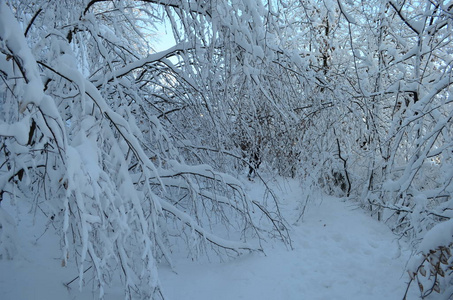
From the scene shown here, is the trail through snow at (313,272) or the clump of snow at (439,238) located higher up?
the clump of snow at (439,238)

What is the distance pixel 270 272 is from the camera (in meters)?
4.39

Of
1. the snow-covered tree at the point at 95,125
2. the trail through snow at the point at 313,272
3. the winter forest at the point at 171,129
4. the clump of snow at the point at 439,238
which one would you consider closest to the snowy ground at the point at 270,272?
the trail through snow at the point at 313,272

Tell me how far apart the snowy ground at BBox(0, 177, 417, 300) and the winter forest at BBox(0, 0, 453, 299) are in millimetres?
133

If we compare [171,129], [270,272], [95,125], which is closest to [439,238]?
[95,125]

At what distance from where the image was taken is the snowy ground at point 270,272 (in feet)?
11.6

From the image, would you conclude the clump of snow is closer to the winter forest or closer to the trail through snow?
the winter forest

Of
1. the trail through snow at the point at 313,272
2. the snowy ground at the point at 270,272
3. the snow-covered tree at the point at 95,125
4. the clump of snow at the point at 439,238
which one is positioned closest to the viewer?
the snow-covered tree at the point at 95,125

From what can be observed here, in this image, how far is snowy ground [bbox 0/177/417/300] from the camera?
3.54 metres

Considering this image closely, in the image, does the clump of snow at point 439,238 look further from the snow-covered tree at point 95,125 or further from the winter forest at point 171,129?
the snow-covered tree at point 95,125

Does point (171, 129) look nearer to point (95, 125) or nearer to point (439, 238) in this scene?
point (95, 125)

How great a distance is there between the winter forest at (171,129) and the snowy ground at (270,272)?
0.13m

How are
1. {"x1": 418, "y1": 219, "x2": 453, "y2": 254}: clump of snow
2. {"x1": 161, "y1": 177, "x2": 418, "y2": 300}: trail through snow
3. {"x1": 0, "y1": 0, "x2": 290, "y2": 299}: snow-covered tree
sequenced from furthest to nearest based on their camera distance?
{"x1": 161, "y1": 177, "x2": 418, "y2": 300}: trail through snow, {"x1": 418, "y1": 219, "x2": 453, "y2": 254}: clump of snow, {"x1": 0, "y1": 0, "x2": 290, "y2": 299}: snow-covered tree

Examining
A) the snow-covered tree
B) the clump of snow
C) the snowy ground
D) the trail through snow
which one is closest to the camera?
the snow-covered tree

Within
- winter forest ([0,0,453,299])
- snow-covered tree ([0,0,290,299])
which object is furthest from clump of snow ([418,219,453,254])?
snow-covered tree ([0,0,290,299])
